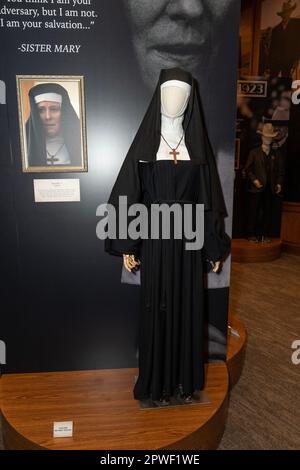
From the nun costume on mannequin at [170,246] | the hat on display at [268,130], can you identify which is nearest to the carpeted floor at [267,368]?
the nun costume on mannequin at [170,246]

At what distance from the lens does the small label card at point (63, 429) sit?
184 centimetres

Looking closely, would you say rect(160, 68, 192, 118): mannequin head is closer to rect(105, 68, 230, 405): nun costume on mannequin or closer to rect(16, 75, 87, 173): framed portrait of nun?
rect(105, 68, 230, 405): nun costume on mannequin

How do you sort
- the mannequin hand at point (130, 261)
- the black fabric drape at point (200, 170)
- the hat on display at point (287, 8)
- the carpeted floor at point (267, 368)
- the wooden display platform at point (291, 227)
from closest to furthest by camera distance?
the black fabric drape at point (200, 170), the mannequin hand at point (130, 261), the carpeted floor at point (267, 368), the hat on display at point (287, 8), the wooden display platform at point (291, 227)

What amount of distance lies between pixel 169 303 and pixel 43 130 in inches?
45.7

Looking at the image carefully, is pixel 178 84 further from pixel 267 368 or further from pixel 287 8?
pixel 287 8

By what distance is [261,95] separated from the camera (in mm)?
5512

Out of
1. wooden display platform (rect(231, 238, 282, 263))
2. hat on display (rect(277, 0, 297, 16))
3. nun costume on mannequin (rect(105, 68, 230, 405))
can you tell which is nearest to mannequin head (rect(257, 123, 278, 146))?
wooden display platform (rect(231, 238, 282, 263))

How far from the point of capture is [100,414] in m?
2.02

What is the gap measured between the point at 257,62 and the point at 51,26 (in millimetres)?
5116

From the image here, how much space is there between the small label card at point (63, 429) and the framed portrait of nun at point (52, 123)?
1340 millimetres

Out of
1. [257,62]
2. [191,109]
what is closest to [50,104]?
[191,109]

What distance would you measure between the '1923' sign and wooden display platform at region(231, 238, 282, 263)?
7.29 ft

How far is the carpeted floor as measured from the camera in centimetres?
224

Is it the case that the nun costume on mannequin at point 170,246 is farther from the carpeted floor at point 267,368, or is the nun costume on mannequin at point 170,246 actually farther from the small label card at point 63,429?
the carpeted floor at point 267,368
